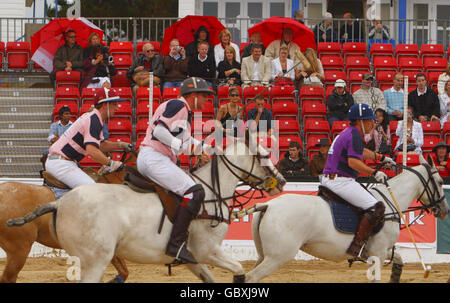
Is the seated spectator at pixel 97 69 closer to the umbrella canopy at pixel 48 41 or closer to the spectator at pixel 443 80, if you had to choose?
the umbrella canopy at pixel 48 41

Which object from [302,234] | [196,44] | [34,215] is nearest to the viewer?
[34,215]

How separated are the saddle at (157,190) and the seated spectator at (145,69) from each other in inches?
341

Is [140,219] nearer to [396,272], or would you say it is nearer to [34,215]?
[34,215]

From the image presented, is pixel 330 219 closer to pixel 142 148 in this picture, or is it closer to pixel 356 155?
pixel 356 155

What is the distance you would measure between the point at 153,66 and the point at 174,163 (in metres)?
9.25

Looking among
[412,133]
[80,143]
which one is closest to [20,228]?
[80,143]

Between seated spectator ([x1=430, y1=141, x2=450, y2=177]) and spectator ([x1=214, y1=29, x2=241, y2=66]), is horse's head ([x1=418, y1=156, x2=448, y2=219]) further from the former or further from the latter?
spectator ([x1=214, y1=29, x2=241, y2=66])

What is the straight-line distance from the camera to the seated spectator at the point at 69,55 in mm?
19234

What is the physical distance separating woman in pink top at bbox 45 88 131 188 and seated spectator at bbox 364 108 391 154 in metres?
7.07

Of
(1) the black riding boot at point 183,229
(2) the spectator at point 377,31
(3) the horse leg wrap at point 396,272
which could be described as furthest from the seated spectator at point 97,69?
(1) the black riding boot at point 183,229

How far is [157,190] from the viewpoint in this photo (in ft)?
30.2

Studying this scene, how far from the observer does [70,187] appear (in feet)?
33.2

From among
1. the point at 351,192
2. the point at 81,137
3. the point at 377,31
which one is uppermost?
the point at 377,31

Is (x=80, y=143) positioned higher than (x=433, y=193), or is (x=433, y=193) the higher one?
(x=80, y=143)
